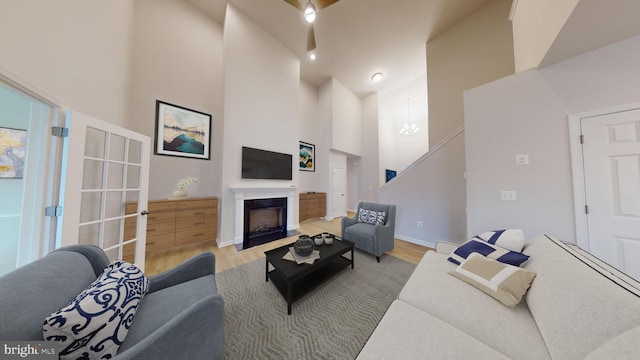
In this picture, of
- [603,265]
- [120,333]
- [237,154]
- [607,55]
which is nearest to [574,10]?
[607,55]

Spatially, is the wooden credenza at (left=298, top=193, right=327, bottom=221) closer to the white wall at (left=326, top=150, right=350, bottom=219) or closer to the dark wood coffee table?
the white wall at (left=326, top=150, right=350, bottom=219)

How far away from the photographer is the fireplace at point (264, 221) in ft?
10.9

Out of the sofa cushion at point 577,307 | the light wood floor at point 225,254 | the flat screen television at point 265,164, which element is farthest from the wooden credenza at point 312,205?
the sofa cushion at point 577,307

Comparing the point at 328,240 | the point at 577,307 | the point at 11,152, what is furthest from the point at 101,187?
the point at 577,307

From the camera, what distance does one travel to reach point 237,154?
132 inches

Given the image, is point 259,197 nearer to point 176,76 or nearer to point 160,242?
point 160,242

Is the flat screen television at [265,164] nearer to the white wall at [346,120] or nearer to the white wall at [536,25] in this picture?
the white wall at [346,120]

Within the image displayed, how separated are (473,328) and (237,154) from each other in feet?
12.0

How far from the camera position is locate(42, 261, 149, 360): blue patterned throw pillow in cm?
69

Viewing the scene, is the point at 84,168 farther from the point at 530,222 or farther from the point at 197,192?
the point at 530,222

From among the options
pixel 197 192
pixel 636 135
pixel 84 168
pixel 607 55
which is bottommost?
pixel 197 192

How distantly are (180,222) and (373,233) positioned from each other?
3.09 m

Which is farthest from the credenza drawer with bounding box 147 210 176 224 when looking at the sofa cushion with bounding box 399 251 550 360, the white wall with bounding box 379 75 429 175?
the white wall with bounding box 379 75 429 175

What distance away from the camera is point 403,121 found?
636 centimetres
